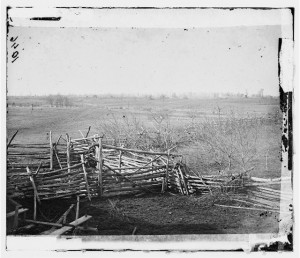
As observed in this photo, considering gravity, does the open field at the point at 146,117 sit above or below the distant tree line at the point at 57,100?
below

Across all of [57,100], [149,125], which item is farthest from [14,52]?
[149,125]

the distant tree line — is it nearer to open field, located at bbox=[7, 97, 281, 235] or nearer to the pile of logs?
open field, located at bbox=[7, 97, 281, 235]

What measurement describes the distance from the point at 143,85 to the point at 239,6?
1.00 meters

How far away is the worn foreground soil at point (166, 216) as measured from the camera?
2.97 metres

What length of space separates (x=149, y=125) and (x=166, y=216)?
0.76 m

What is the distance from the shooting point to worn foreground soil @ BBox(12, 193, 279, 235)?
2.97m

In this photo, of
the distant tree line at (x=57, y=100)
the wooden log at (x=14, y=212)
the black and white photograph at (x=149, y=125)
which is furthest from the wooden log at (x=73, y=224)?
the distant tree line at (x=57, y=100)

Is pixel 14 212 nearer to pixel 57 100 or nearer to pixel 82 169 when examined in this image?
pixel 82 169

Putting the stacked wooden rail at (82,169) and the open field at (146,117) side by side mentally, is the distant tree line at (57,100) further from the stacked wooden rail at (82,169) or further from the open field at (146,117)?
the stacked wooden rail at (82,169)

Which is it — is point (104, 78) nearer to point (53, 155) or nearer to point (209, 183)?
point (53, 155)

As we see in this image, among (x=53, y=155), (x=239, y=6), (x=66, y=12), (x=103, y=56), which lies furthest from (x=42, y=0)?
(x=239, y=6)

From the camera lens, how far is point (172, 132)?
3025 mm

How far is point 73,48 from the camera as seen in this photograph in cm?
293

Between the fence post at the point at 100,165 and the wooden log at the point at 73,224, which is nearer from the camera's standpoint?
the wooden log at the point at 73,224
